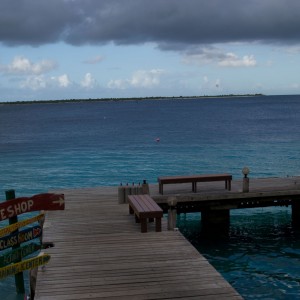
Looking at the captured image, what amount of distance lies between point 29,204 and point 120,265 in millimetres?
2373

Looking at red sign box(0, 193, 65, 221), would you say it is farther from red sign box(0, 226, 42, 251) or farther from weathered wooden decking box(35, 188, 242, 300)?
weathered wooden decking box(35, 188, 242, 300)

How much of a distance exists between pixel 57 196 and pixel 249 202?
1073 cm

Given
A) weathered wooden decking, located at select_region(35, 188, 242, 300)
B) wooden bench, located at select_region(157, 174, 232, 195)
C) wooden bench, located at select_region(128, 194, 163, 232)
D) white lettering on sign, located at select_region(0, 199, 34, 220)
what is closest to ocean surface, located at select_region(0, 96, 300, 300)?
wooden bench, located at select_region(157, 174, 232, 195)

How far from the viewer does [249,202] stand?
18219 mm

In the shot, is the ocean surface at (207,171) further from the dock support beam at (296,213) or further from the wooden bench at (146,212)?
the wooden bench at (146,212)

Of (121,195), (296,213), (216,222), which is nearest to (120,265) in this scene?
(121,195)

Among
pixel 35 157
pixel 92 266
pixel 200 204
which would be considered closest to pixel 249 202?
pixel 200 204

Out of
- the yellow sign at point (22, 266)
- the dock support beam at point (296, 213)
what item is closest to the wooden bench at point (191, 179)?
the dock support beam at point (296, 213)

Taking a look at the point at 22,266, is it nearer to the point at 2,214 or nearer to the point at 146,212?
the point at 2,214

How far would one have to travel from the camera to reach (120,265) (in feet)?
31.9

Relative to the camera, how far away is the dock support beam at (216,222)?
61.0 ft

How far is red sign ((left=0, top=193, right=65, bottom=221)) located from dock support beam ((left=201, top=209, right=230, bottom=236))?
33.4 feet

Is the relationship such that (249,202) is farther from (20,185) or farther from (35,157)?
(35,157)

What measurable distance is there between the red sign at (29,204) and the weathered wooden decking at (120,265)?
→ 4.49 ft
